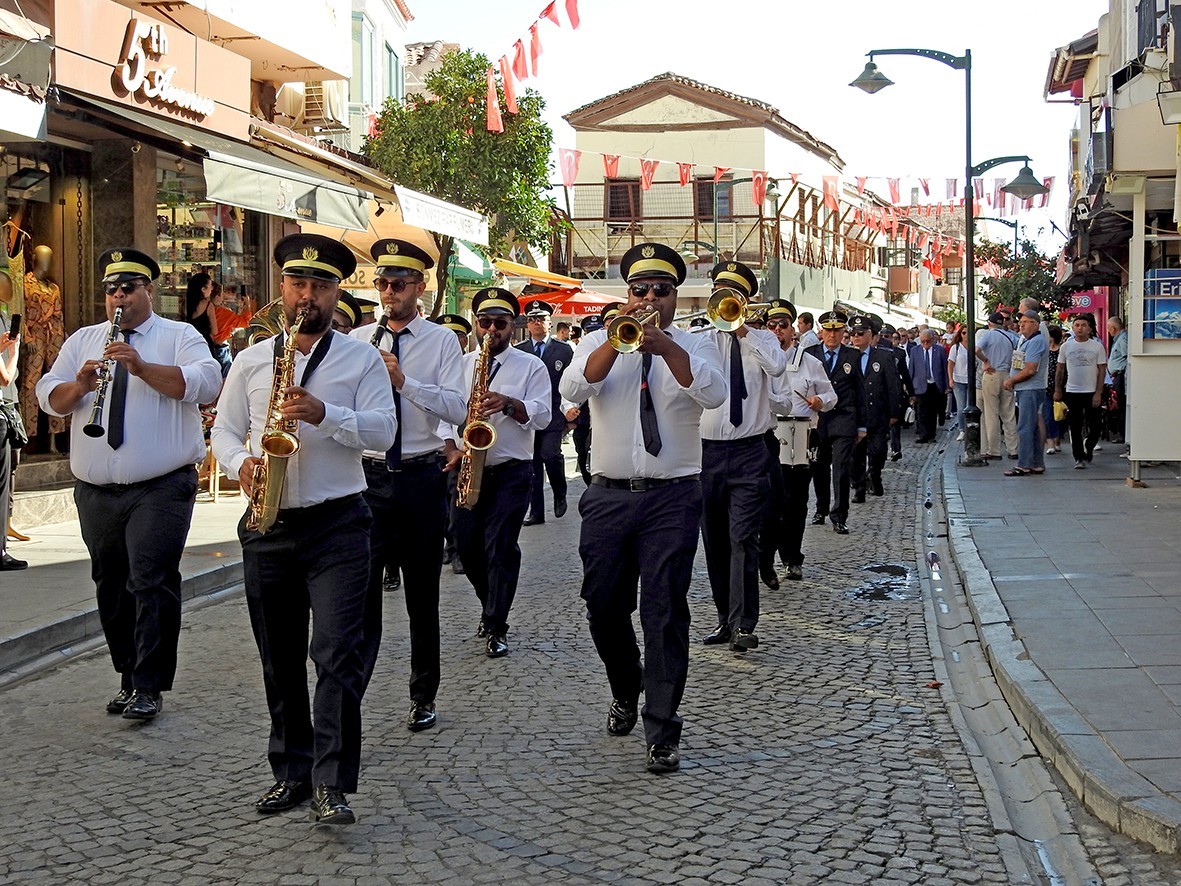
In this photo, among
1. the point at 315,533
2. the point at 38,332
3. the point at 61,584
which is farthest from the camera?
the point at 38,332

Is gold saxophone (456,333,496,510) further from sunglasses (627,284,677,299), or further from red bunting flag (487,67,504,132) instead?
red bunting flag (487,67,504,132)

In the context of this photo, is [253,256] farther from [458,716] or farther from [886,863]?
[886,863]

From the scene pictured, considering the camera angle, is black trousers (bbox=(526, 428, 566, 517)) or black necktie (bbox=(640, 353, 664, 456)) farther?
black trousers (bbox=(526, 428, 566, 517))

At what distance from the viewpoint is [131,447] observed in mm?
6766

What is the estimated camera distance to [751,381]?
29.4 ft

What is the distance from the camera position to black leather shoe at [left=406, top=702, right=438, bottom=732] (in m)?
6.48

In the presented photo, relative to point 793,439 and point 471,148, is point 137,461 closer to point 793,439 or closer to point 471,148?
point 793,439

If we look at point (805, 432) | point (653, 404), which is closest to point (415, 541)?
point (653, 404)

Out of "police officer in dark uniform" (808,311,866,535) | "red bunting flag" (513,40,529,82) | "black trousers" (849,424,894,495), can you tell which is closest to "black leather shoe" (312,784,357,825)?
"police officer in dark uniform" (808,311,866,535)

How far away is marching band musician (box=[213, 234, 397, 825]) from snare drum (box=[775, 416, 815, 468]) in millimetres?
5743

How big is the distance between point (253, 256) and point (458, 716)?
44.3ft

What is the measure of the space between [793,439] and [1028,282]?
92.7 ft

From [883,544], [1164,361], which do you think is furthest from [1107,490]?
[883,544]

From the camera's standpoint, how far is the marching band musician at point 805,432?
10047mm
